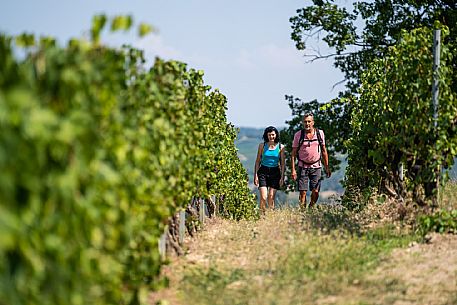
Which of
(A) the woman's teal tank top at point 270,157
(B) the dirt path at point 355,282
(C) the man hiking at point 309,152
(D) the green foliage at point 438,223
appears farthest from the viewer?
(A) the woman's teal tank top at point 270,157

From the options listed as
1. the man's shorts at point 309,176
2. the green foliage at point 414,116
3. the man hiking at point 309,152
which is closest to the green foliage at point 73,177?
the green foliage at point 414,116

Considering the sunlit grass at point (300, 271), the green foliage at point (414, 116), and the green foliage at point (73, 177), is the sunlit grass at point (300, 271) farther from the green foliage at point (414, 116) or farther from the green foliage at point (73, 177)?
the green foliage at point (414, 116)

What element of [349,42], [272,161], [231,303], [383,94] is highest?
[349,42]

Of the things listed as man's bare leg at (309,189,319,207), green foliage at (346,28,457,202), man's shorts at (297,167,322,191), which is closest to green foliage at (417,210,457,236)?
green foliage at (346,28,457,202)

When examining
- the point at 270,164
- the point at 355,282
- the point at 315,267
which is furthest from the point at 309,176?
the point at 355,282

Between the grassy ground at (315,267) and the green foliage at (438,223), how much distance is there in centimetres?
20

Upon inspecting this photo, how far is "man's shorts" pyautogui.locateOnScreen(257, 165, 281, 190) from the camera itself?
1327 centimetres

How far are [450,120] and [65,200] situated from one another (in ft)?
23.2

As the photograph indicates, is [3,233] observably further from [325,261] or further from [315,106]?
[315,106]

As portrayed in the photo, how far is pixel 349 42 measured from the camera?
69.0ft

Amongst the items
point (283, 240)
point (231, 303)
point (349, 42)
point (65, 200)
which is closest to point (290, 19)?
point (349, 42)

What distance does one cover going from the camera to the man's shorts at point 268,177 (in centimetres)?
1327

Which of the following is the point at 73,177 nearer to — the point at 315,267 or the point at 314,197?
the point at 315,267

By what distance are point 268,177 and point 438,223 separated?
4624 mm
